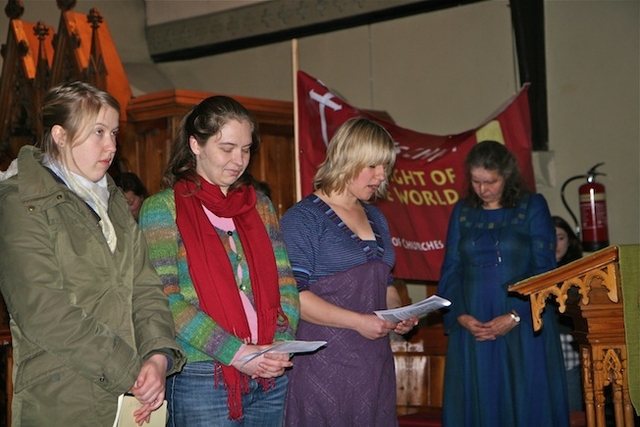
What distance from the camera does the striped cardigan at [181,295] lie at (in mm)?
2486

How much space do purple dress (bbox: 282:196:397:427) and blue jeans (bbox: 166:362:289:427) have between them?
13.7 inches

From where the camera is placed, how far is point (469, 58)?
269 inches

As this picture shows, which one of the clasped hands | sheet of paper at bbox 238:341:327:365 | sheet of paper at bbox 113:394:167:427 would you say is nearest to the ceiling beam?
the clasped hands

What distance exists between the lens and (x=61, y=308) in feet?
7.09

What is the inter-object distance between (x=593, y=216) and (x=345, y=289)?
341cm

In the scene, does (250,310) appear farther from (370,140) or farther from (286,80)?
(286,80)

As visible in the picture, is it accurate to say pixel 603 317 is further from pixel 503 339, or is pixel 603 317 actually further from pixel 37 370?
pixel 37 370

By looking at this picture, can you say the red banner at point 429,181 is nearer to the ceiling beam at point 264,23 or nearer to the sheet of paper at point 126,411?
the ceiling beam at point 264,23

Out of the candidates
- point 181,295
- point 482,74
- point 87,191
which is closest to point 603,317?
point 181,295

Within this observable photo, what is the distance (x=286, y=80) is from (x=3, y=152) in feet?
9.42

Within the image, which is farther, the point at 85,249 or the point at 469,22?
the point at 469,22

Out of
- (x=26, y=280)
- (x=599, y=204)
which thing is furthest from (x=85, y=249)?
(x=599, y=204)

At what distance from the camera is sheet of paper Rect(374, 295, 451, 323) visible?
286 centimetres

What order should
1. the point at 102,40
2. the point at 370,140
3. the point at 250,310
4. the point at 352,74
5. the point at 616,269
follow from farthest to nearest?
the point at 352,74 < the point at 102,40 < the point at 370,140 < the point at 616,269 < the point at 250,310
